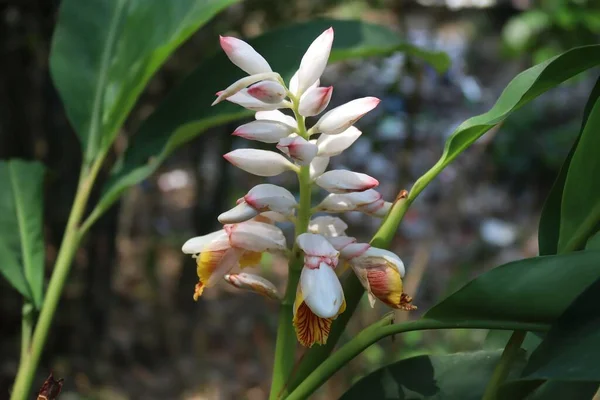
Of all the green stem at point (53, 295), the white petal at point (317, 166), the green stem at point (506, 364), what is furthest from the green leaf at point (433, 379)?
the green stem at point (53, 295)

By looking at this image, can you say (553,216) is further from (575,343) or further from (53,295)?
(53,295)

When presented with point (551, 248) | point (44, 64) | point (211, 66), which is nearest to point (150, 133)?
point (211, 66)

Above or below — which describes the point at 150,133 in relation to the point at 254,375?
above

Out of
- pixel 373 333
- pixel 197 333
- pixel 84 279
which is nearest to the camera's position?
pixel 373 333

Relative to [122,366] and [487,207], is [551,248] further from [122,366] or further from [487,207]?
[487,207]

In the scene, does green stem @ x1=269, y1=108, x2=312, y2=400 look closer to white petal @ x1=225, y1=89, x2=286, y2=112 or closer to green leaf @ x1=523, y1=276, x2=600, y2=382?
white petal @ x1=225, y1=89, x2=286, y2=112

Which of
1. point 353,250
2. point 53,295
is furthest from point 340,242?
point 53,295
